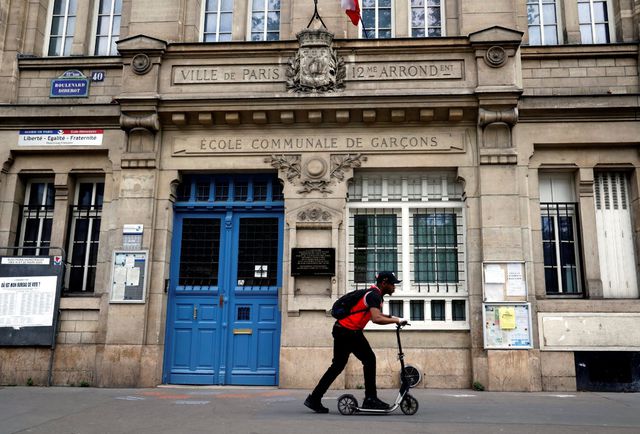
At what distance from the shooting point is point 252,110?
437 inches

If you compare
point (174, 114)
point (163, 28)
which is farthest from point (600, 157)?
point (163, 28)

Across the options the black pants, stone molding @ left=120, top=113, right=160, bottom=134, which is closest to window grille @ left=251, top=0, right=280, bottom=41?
stone molding @ left=120, top=113, right=160, bottom=134

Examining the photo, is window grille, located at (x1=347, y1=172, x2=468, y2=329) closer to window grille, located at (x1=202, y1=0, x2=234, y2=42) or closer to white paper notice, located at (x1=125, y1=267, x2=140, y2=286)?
white paper notice, located at (x1=125, y1=267, x2=140, y2=286)

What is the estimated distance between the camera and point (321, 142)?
36.8 feet

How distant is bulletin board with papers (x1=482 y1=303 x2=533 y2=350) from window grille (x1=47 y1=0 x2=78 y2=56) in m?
10.4

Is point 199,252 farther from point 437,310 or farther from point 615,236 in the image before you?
point 615,236

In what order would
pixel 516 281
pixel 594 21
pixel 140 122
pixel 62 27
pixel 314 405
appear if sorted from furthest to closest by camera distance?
pixel 62 27 < pixel 594 21 < pixel 140 122 < pixel 516 281 < pixel 314 405

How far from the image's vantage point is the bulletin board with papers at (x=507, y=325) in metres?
10.0

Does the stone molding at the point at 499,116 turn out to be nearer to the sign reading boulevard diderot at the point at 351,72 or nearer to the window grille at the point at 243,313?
the sign reading boulevard diderot at the point at 351,72

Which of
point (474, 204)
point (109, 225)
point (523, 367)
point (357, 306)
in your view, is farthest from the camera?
point (109, 225)

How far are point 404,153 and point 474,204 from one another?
1.65 m

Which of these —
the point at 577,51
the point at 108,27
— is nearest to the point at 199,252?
the point at 108,27

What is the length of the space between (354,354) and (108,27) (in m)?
9.59

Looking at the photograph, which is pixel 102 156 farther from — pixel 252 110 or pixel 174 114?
pixel 252 110
